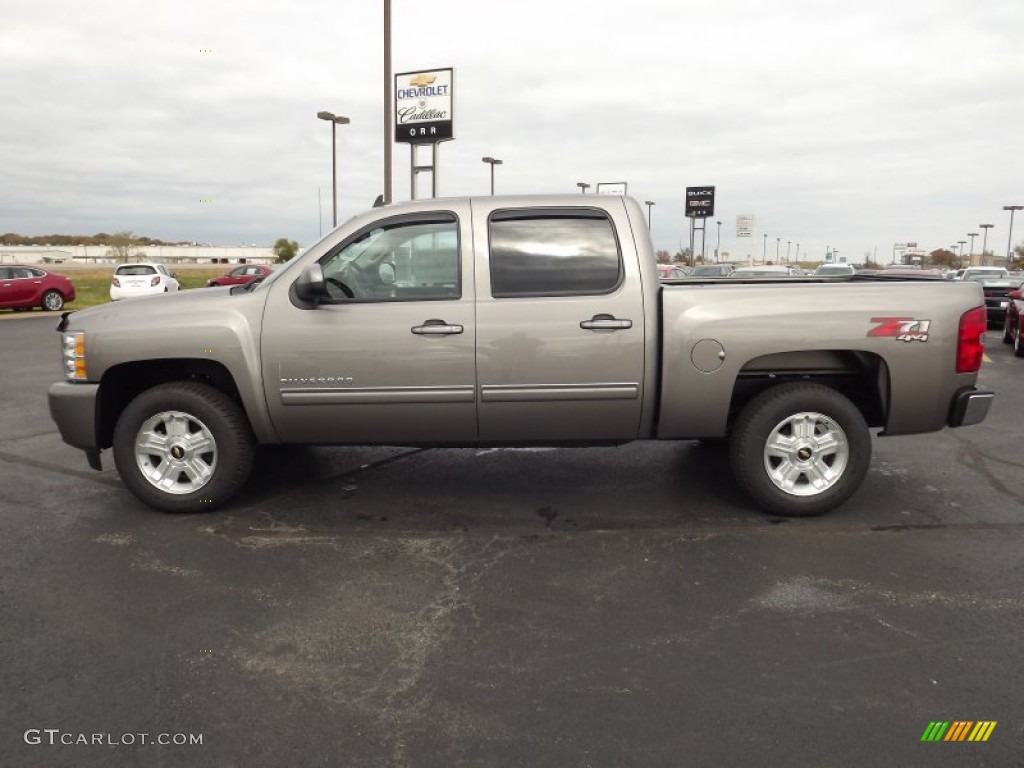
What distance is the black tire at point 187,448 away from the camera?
4.75 m

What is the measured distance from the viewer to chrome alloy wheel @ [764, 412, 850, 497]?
15.4 ft

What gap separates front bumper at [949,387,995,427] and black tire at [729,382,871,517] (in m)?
0.52

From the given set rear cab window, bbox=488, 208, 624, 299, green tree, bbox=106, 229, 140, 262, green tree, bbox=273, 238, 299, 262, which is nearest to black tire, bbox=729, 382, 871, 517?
rear cab window, bbox=488, 208, 624, 299

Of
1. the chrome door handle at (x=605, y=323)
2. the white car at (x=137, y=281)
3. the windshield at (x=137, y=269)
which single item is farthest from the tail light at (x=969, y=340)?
the windshield at (x=137, y=269)

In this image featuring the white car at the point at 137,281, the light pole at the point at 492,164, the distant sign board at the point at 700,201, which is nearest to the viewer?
the white car at the point at 137,281

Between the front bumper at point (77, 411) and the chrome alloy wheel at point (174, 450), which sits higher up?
the front bumper at point (77, 411)

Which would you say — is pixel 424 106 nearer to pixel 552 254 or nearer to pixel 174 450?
pixel 552 254

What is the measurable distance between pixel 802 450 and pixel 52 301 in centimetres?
2626

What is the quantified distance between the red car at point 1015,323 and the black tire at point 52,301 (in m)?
25.9

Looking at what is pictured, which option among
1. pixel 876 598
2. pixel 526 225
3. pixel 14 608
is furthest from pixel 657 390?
pixel 14 608

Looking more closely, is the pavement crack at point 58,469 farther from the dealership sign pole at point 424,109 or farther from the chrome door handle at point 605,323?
the dealership sign pole at point 424,109

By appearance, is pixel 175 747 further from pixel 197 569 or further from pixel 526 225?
pixel 526 225

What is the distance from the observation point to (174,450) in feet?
15.8

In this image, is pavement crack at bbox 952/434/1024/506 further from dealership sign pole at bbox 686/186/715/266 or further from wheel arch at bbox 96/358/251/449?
dealership sign pole at bbox 686/186/715/266
